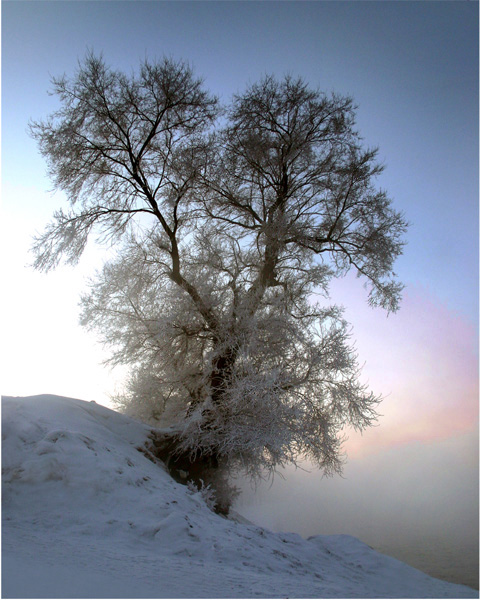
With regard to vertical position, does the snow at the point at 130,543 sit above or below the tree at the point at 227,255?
below

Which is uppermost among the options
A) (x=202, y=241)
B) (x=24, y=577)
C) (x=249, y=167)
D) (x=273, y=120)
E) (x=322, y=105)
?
(x=322, y=105)

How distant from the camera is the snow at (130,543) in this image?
3.03 m

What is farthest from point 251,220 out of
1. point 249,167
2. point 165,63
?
point 165,63

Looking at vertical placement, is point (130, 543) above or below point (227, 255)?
below

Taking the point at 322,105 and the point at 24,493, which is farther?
the point at 322,105

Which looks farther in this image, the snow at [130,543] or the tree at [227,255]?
the tree at [227,255]

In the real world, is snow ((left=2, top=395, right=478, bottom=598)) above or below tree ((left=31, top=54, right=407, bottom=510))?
below

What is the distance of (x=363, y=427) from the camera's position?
912 cm

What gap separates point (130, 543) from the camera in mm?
3961

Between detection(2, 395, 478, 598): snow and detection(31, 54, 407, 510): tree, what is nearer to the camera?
detection(2, 395, 478, 598): snow

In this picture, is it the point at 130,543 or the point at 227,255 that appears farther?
the point at 227,255

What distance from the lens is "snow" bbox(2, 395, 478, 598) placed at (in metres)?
3.03

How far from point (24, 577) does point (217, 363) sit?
6.38 metres

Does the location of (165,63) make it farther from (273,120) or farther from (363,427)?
(363,427)
